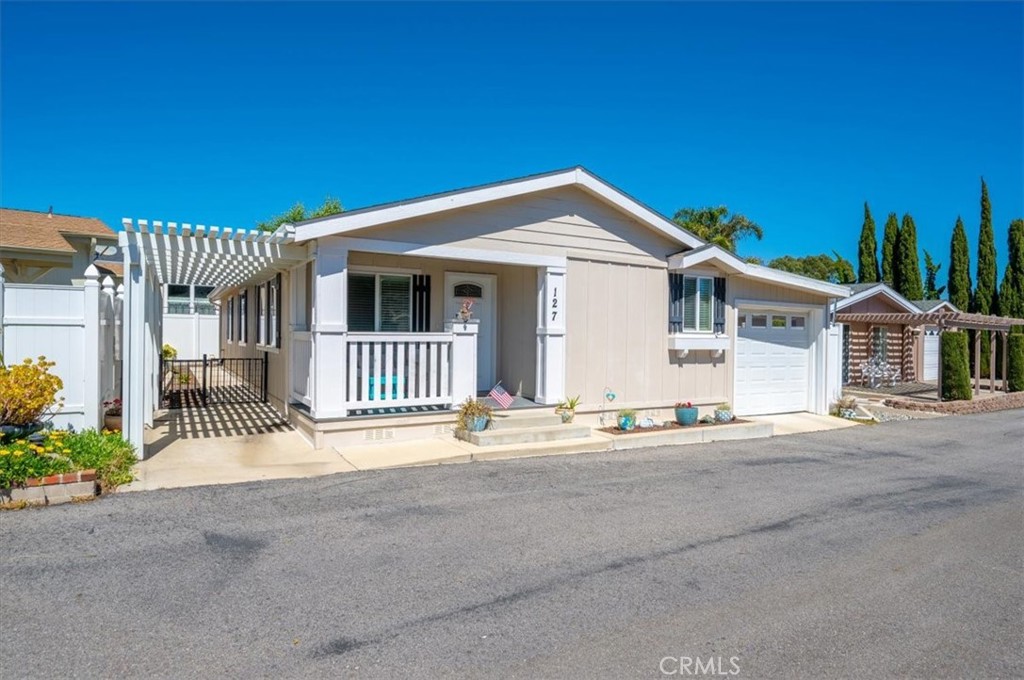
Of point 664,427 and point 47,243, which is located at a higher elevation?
point 47,243

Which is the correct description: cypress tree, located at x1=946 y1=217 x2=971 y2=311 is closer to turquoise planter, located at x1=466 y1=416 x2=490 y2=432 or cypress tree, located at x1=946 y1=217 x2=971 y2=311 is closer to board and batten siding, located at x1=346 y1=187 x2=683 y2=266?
board and batten siding, located at x1=346 y1=187 x2=683 y2=266

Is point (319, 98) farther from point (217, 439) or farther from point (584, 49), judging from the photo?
point (217, 439)

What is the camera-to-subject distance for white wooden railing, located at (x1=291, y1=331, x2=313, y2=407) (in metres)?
8.45

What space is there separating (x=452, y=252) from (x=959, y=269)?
29.5m

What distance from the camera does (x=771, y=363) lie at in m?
12.5

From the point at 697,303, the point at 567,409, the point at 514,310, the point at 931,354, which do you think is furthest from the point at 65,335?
the point at 931,354

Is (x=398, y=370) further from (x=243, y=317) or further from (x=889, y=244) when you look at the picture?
(x=889, y=244)

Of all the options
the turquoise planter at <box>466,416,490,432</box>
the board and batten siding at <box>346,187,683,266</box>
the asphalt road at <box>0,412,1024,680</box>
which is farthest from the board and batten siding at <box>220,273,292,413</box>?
the asphalt road at <box>0,412,1024,680</box>

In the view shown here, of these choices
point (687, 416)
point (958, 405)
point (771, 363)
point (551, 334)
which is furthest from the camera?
point (958, 405)

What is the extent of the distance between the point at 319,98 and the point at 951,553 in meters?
17.9

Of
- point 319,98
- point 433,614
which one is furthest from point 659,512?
point 319,98

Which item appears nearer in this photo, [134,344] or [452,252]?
[134,344]

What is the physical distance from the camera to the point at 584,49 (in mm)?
14000

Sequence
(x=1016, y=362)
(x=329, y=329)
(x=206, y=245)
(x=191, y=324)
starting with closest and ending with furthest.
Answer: (x=206, y=245) → (x=329, y=329) → (x=1016, y=362) → (x=191, y=324)
